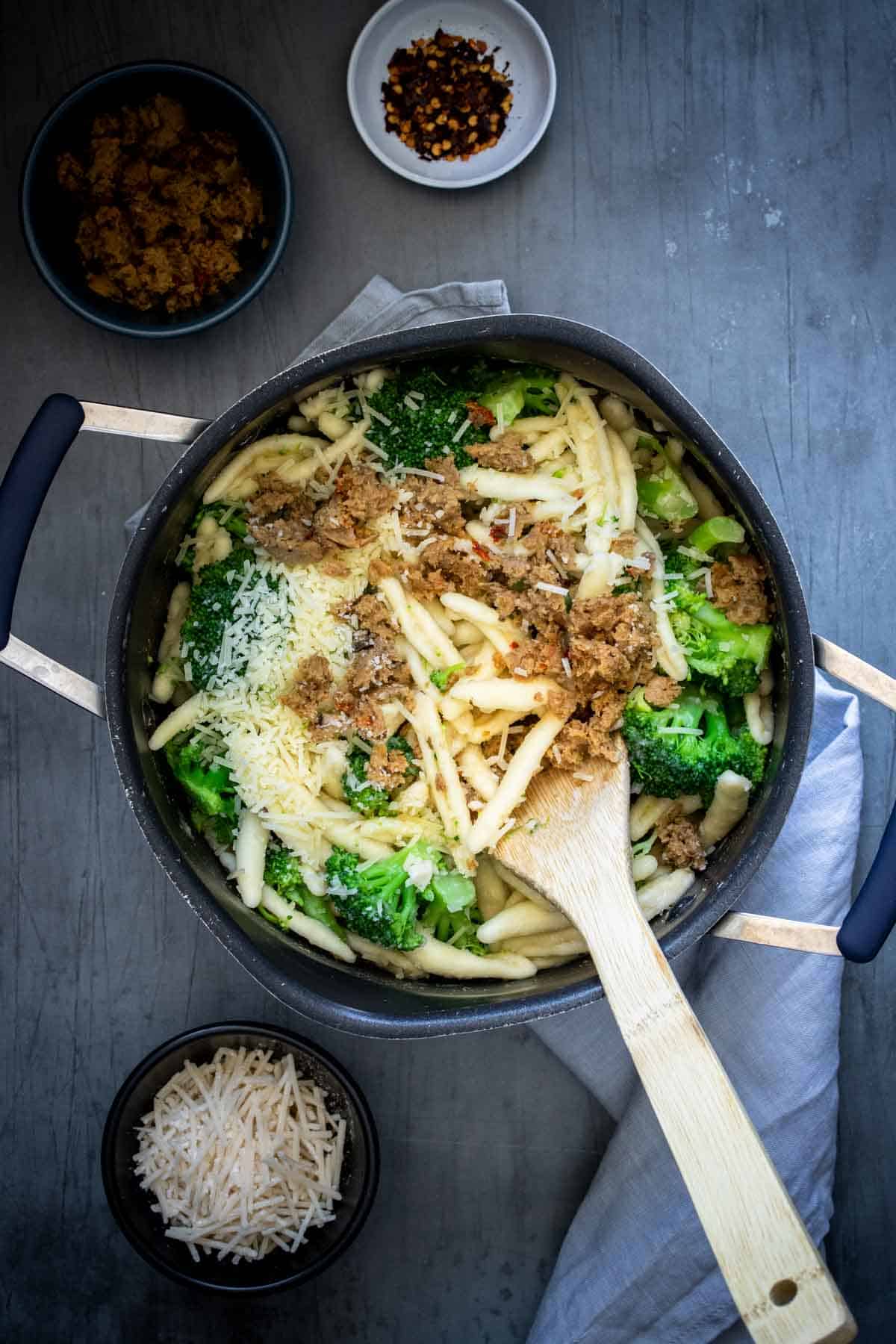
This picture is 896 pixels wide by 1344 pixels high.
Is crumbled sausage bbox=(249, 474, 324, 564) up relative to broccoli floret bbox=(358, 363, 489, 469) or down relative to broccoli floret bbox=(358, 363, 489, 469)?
down

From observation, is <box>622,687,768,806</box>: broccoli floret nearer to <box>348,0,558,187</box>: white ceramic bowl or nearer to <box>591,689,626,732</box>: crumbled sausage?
<box>591,689,626,732</box>: crumbled sausage

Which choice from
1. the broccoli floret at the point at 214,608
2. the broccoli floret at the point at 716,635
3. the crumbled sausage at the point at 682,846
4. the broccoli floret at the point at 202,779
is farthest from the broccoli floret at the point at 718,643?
the broccoli floret at the point at 202,779

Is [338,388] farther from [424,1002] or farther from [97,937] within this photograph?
[97,937]

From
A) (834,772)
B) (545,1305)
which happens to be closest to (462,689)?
(834,772)

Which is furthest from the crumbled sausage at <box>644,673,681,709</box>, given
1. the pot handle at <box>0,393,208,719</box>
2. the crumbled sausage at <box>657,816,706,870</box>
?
the pot handle at <box>0,393,208,719</box>

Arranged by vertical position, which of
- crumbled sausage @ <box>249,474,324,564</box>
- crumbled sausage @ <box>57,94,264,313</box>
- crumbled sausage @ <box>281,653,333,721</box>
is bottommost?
crumbled sausage @ <box>281,653,333,721</box>

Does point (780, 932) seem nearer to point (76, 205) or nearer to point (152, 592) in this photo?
point (152, 592)
